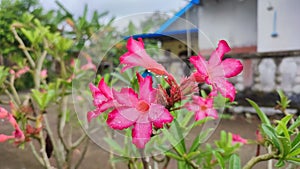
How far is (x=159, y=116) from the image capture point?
0.74 feet

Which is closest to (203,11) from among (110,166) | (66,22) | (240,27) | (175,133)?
(240,27)

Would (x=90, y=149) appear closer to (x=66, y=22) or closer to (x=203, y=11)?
(x=66, y=22)

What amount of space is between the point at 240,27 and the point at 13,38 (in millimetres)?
2818

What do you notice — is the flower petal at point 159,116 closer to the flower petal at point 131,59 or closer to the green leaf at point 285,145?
the flower petal at point 131,59

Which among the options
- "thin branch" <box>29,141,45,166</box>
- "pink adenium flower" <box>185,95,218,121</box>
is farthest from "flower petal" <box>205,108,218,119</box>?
"thin branch" <box>29,141,45,166</box>

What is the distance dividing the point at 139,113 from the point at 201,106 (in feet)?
0.58

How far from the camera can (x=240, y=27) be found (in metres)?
3.24

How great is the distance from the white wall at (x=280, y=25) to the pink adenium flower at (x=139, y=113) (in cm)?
262

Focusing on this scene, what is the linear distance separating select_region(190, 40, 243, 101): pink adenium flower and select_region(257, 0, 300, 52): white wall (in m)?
2.58

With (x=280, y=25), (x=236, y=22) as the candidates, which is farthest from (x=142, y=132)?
(x=236, y=22)

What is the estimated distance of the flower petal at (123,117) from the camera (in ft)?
0.74

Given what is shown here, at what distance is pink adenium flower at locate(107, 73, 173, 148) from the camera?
0.22m

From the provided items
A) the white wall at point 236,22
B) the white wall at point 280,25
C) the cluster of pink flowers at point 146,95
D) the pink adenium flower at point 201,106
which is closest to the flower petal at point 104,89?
the cluster of pink flowers at point 146,95

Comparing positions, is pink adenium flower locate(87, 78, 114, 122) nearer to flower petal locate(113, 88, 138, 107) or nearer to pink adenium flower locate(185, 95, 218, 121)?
flower petal locate(113, 88, 138, 107)
